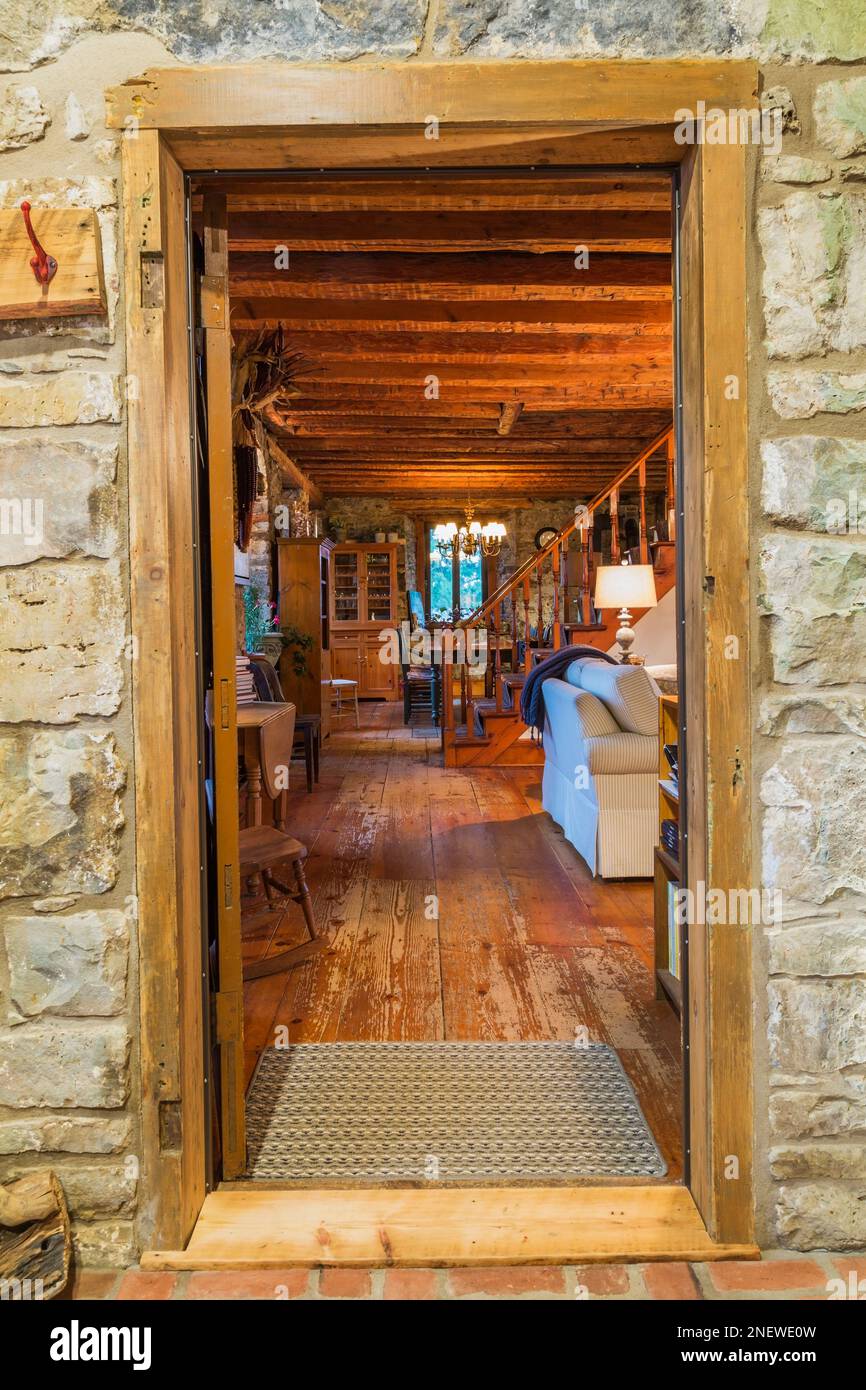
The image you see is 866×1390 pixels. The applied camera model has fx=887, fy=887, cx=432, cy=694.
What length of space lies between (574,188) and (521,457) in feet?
21.9

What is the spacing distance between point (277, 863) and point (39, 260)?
74.9 inches

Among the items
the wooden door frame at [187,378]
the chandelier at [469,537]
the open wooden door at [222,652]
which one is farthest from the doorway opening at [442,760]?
the chandelier at [469,537]

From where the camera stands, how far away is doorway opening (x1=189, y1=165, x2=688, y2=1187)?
6.38 feet

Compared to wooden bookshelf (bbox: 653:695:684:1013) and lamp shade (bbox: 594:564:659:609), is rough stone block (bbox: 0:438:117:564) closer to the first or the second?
wooden bookshelf (bbox: 653:695:684:1013)

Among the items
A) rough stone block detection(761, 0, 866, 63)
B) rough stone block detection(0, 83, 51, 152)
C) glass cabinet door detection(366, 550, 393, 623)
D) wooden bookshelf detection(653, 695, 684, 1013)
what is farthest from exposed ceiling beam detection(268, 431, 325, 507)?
rough stone block detection(761, 0, 866, 63)

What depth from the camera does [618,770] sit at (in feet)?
12.7

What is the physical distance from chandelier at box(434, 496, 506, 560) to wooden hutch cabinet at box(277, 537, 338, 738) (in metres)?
3.15

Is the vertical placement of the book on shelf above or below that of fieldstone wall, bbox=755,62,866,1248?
below

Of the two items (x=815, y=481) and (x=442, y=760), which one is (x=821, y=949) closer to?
(x=815, y=481)

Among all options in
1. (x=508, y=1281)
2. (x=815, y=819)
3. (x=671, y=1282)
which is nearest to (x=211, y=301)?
(x=815, y=819)

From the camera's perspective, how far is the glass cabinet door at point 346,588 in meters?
11.6

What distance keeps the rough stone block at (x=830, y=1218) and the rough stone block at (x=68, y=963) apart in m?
1.34
